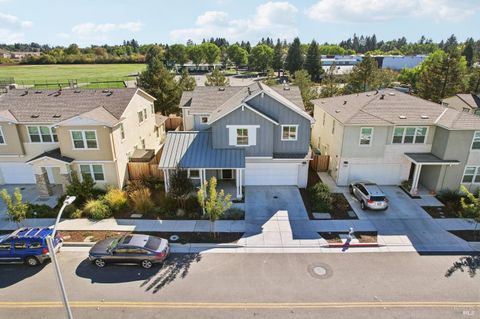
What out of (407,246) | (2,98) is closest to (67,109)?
(2,98)

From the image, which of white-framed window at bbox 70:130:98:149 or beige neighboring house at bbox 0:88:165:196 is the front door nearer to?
beige neighboring house at bbox 0:88:165:196

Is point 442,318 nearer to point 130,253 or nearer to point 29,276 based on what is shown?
point 130,253

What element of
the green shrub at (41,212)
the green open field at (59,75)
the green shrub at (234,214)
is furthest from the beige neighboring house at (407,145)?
the green open field at (59,75)

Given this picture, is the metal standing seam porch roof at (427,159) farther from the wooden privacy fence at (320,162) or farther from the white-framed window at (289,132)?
the white-framed window at (289,132)

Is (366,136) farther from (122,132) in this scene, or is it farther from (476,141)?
(122,132)

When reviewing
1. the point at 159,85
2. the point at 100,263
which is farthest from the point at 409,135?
the point at 159,85

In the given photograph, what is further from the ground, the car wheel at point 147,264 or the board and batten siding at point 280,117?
the board and batten siding at point 280,117
